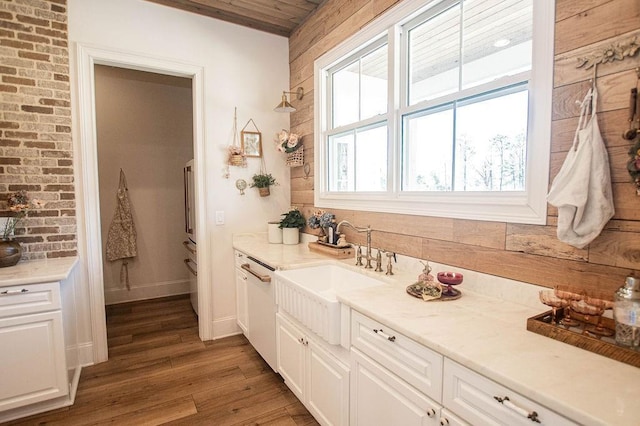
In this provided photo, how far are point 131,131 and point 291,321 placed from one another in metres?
3.45

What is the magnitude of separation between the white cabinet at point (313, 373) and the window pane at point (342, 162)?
1.21 m

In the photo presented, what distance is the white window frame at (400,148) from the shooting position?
4.41 ft

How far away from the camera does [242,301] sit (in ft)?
9.73

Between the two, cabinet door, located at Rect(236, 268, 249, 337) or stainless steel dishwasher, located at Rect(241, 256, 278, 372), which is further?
cabinet door, located at Rect(236, 268, 249, 337)

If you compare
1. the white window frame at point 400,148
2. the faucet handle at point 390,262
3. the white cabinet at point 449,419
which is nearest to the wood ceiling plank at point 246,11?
the white window frame at point 400,148

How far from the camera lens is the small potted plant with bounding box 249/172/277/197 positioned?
10.6 feet

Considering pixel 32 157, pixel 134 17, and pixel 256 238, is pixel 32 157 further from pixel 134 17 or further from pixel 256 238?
pixel 256 238

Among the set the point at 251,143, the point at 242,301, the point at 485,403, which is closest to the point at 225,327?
the point at 242,301

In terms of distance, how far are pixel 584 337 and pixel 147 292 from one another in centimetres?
449

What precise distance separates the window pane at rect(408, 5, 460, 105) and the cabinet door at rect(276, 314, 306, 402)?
5.32 feet

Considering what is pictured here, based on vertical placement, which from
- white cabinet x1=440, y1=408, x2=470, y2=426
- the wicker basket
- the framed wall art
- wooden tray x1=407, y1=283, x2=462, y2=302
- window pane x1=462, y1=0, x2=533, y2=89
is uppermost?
window pane x1=462, y1=0, x2=533, y2=89

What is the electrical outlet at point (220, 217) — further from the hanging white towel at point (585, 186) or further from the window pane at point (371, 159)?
the hanging white towel at point (585, 186)

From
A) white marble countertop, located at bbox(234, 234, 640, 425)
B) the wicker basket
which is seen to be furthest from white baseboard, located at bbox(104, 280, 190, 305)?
white marble countertop, located at bbox(234, 234, 640, 425)

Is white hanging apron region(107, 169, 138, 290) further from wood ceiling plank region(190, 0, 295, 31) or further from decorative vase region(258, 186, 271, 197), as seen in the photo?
wood ceiling plank region(190, 0, 295, 31)
